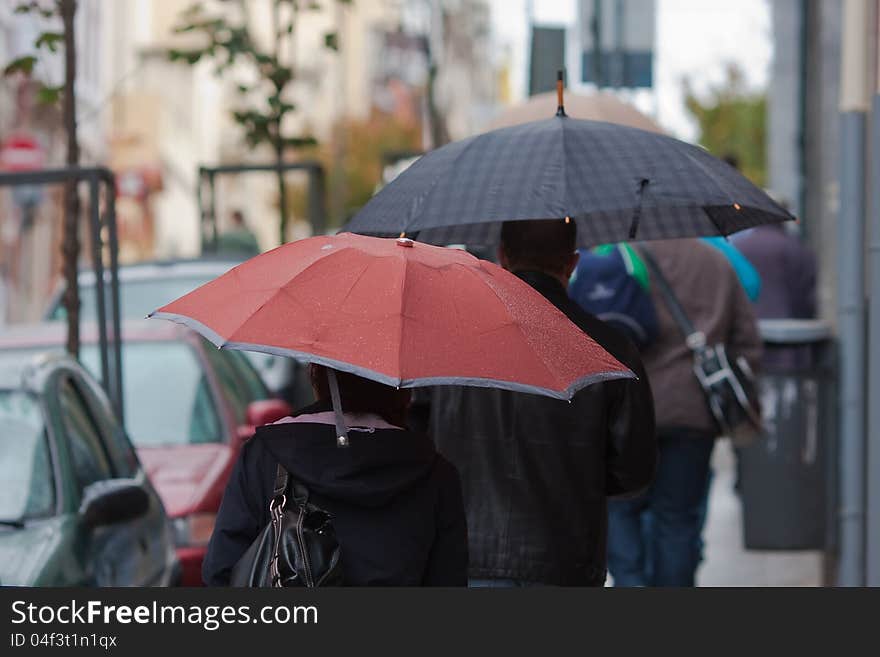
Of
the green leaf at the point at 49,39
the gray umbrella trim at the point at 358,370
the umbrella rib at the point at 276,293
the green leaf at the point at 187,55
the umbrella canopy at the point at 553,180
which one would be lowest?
the gray umbrella trim at the point at 358,370

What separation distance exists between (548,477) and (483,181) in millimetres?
758

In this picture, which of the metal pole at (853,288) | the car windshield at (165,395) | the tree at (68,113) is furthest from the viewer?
the car windshield at (165,395)

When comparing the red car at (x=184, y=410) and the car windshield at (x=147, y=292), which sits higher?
the car windshield at (x=147, y=292)

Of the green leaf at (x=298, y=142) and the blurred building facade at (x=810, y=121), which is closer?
the blurred building facade at (x=810, y=121)

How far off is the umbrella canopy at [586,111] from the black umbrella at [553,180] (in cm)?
141

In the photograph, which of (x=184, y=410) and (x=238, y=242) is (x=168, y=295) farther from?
(x=238, y=242)

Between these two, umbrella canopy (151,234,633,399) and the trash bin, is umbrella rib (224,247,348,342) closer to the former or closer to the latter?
umbrella canopy (151,234,633,399)

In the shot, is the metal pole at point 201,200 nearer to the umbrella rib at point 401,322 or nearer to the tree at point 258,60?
the tree at point 258,60

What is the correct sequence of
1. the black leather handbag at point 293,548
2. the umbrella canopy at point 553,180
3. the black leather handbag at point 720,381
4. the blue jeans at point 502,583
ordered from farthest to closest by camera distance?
the black leather handbag at point 720,381
the umbrella canopy at point 553,180
the blue jeans at point 502,583
the black leather handbag at point 293,548

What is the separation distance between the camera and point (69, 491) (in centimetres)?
567

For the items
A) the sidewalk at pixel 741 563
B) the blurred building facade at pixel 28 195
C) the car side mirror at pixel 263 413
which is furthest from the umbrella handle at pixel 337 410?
the blurred building facade at pixel 28 195

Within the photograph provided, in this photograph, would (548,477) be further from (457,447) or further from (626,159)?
(626,159)

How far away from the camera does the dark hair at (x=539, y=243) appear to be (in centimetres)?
452

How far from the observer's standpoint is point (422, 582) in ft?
11.4
